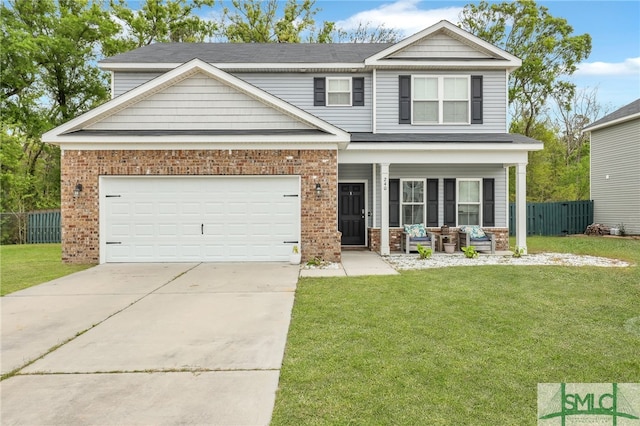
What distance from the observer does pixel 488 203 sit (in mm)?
13172

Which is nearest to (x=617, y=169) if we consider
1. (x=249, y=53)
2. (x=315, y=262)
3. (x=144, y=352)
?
(x=315, y=262)

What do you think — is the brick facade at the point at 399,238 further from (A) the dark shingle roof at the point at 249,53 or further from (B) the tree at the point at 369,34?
(B) the tree at the point at 369,34

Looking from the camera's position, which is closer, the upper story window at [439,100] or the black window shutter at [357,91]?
the upper story window at [439,100]

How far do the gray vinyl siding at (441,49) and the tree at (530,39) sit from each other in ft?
41.2

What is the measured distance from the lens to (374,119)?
42.5ft

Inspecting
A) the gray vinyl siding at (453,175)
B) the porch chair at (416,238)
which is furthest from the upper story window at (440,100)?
the porch chair at (416,238)

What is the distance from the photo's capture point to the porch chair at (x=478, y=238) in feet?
39.8

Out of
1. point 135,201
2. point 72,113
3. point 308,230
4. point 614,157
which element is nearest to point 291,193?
point 308,230

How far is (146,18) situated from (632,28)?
27734 mm

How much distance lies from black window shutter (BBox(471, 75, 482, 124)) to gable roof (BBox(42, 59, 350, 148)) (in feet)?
17.2

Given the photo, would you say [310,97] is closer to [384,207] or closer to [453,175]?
[384,207]

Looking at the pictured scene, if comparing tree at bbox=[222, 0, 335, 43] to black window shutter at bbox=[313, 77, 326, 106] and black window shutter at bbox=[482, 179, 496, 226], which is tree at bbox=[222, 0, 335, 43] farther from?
black window shutter at bbox=[482, 179, 496, 226]

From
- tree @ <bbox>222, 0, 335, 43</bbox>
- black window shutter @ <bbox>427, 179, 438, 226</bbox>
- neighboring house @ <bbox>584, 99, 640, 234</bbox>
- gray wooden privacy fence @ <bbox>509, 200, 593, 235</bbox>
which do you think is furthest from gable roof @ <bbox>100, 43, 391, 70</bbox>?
neighboring house @ <bbox>584, 99, 640, 234</bbox>

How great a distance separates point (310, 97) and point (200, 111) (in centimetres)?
418
